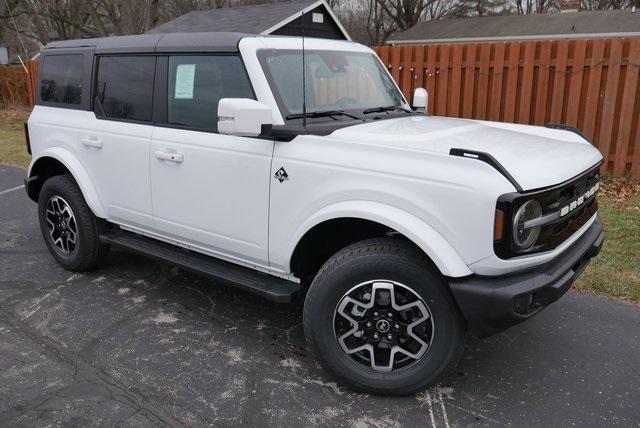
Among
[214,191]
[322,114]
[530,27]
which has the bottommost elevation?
[214,191]

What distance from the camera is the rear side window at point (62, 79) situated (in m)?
4.71

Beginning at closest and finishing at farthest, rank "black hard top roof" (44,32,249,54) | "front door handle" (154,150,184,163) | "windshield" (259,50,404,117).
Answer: "windshield" (259,50,404,117) → "black hard top roof" (44,32,249,54) → "front door handle" (154,150,184,163)

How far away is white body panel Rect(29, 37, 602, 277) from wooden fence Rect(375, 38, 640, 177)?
4514 mm

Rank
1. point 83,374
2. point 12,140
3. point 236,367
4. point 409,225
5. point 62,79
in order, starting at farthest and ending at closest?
point 12,140
point 62,79
point 236,367
point 83,374
point 409,225

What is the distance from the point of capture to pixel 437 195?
2777mm

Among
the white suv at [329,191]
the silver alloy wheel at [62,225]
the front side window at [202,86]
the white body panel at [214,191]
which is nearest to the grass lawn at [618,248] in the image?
the white suv at [329,191]

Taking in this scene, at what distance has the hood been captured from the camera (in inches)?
112

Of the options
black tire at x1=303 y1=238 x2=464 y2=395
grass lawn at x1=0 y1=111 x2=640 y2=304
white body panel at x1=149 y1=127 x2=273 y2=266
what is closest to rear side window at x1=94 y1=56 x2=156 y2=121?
white body panel at x1=149 y1=127 x2=273 y2=266

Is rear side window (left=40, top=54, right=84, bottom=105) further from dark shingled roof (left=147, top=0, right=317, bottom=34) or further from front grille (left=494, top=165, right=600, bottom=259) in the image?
front grille (left=494, top=165, right=600, bottom=259)

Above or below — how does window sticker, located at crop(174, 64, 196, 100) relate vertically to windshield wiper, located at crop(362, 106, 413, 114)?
above

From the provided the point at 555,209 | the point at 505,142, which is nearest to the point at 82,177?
the point at 505,142

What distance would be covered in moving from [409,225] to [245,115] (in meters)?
1.07

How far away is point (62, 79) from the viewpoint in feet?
16.0

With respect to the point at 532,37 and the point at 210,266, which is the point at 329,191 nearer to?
the point at 210,266
